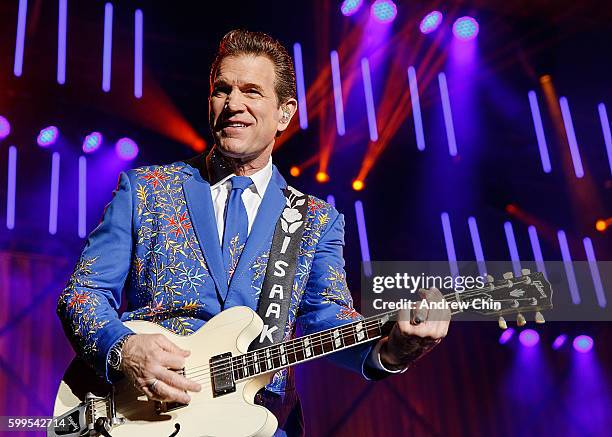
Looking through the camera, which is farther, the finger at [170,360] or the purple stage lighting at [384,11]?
the purple stage lighting at [384,11]

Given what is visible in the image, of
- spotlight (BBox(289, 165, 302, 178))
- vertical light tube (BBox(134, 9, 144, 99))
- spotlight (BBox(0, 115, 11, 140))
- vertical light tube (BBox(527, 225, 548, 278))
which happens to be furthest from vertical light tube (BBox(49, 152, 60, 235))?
vertical light tube (BBox(527, 225, 548, 278))

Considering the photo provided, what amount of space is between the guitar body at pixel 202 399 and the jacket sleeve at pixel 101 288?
10cm

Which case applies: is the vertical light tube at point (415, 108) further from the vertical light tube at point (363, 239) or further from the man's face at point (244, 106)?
the man's face at point (244, 106)

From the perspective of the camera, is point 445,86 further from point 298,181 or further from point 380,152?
point 298,181

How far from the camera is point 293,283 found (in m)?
2.63

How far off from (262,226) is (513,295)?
3.05 ft

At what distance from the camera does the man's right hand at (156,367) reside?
2.18m

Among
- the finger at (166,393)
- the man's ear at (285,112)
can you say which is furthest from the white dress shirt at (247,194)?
the finger at (166,393)

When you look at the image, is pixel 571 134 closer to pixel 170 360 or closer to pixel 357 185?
pixel 357 185

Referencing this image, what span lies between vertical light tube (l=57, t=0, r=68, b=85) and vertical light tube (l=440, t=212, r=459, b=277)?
131 inches

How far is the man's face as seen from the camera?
2770mm

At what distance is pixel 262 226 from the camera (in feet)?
8.73

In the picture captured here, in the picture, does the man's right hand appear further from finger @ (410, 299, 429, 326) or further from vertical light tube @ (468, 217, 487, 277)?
vertical light tube @ (468, 217, 487, 277)

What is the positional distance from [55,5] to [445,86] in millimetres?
3293
